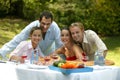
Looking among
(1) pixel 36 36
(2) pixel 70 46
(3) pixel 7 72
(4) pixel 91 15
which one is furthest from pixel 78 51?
(4) pixel 91 15

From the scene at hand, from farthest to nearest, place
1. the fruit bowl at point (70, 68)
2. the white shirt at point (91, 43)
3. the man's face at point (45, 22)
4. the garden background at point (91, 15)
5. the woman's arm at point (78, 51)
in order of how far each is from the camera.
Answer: the garden background at point (91, 15)
the man's face at point (45, 22)
the white shirt at point (91, 43)
the woman's arm at point (78, 51)
the fruit bowl at point (70, 68)

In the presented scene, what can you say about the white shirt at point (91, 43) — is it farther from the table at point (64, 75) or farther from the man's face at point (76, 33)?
the table at point (64, 75)

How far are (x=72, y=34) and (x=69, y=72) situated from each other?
3.96ft

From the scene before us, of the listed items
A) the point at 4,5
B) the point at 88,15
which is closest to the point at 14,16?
the point at 4,5

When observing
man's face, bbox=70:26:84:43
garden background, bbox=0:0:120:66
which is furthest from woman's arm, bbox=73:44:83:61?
garden background, bbox=0:0:120:66

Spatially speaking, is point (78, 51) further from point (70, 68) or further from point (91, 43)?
point (70, 68)

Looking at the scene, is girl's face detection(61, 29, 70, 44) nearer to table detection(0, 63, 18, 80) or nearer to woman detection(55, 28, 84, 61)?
woman detection(55, 28, 84, 61)

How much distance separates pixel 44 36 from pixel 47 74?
1.91 m

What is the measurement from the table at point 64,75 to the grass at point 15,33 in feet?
17.5

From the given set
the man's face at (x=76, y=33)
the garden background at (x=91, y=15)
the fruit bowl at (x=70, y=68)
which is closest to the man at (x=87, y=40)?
the man's face at (x=76, y=33)

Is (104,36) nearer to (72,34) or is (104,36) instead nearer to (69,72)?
(72,34)

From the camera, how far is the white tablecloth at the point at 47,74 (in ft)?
14.7

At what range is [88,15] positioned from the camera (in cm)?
1520

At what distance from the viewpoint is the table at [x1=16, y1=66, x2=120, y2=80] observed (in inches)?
176
